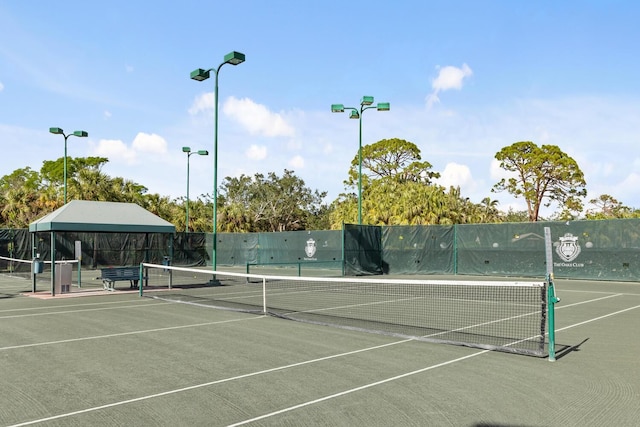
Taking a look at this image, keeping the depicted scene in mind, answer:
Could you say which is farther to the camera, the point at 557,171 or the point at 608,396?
the point at 557,171

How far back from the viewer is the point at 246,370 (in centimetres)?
705

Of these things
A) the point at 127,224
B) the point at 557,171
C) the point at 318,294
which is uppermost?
the point at 557,171

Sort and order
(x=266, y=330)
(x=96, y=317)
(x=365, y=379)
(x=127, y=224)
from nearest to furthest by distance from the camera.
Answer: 1. (x=365, y=379)
2. (x=266, y=330)
3. (x=96, y=317)
4. (x=127, y=224)

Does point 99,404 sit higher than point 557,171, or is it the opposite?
point 557,171

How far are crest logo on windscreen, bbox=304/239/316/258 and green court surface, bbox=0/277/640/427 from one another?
2043cm

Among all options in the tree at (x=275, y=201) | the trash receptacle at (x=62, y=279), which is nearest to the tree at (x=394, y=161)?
the tree at (x=275, y=201)

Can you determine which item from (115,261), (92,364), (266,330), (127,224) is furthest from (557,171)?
(92,364)

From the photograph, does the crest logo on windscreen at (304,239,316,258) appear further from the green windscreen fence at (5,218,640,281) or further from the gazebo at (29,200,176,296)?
the gazebo at (29,200,176,296)

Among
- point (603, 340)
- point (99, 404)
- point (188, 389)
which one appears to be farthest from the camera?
point (603, 340)

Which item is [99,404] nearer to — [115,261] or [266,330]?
[266,330]

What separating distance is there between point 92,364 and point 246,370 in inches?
90.1

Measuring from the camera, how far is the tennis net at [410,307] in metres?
9.27

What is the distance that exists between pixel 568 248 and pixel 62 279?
21.6 m

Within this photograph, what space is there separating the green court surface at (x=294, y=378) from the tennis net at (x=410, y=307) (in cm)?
66
